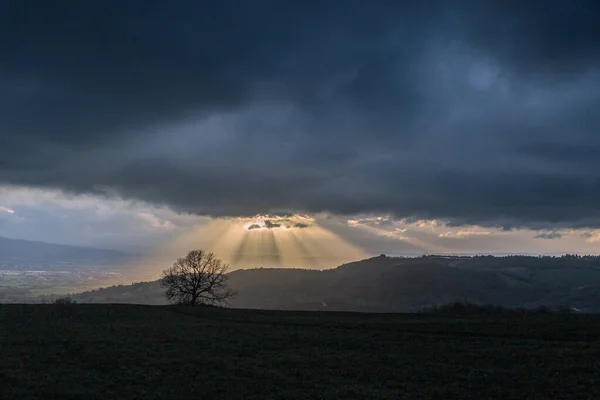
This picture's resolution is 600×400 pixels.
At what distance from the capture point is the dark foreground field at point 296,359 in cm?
2883

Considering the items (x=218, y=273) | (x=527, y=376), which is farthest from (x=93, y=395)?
(x=218, y=273)

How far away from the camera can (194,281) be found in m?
88.1

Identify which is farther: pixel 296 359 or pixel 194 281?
pixel 194 281

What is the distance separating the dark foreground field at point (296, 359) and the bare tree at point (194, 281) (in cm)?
3018

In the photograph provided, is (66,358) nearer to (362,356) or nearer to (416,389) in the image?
(362,356)

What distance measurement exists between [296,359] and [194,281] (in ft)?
178

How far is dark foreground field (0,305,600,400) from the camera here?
2883 cm

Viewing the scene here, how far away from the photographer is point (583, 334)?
46.5 m

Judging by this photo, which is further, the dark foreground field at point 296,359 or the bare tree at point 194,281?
the bare tree at point 194,281

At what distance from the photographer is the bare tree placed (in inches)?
3450

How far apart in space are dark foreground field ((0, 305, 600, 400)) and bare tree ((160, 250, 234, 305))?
30.2 meters

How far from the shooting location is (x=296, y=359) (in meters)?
37.4

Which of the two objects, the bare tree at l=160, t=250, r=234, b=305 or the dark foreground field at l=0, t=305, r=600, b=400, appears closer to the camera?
the dark foreground field at l=0, t=305, r=600, b=400

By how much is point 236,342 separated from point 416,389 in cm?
1963
